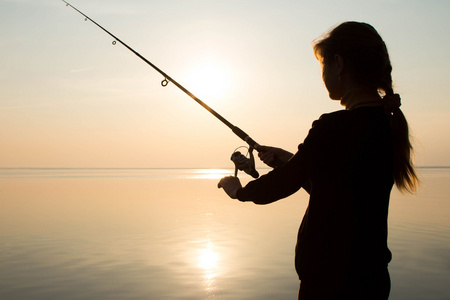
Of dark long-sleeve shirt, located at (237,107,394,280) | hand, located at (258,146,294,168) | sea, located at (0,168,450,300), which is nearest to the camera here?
dark long-sleeve shirt, located at (237,107,394,280)

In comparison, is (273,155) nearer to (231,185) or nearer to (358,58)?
(231,185)

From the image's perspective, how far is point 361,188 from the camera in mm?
1832

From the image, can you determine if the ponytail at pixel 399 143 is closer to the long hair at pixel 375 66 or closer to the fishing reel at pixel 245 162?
the long hair at pixel 375 66

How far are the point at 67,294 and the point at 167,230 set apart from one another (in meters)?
5.93

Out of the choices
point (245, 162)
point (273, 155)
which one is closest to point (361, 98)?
point (273, 155)

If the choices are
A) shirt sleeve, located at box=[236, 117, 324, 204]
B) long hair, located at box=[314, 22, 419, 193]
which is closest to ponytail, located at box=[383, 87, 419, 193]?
long hair, located at box=[314, 22, 419, 193]

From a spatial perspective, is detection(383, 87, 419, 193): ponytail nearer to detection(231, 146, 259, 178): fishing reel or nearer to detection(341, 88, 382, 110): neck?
detection(341, 88, 382, 110): neck

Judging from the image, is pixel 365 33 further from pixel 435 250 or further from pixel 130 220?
pixel 130 220

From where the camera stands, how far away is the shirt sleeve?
185 centimetres

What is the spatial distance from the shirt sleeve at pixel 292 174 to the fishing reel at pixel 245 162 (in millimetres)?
778

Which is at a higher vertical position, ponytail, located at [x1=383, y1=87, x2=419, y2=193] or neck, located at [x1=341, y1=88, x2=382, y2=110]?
neck, located at [x1=341, y1=88, x2=382, y2=110]

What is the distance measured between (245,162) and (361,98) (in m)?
1.04

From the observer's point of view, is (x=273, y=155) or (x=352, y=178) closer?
(x=352, y=178)

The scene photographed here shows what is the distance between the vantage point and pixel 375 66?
78.5 inches
